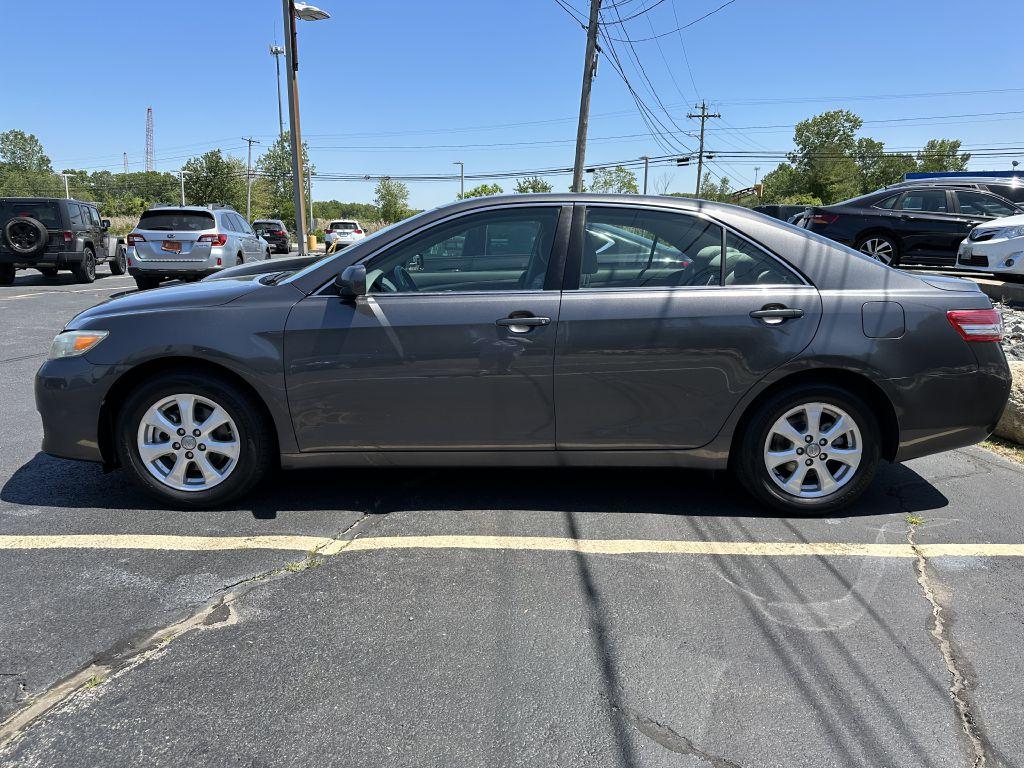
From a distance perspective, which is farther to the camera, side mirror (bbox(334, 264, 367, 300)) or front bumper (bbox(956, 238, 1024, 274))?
front bumper (bbox(956, 238, 1024, 274))

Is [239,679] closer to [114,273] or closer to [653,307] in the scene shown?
[653,307]

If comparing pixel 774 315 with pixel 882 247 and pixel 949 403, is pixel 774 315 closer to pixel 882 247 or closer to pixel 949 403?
pixel 949 403

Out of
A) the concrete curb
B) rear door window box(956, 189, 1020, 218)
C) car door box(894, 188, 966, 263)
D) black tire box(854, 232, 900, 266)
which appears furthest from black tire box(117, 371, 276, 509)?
rear door window box(956, 189, 1020, 218)

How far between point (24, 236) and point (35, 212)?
0.67m

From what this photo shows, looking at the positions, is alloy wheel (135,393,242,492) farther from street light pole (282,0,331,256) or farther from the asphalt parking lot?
street light pole (282,0,331,256)

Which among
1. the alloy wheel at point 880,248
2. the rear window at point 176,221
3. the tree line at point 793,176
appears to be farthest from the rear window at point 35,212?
the tree line at point 793,176

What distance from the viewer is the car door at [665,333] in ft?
12.0

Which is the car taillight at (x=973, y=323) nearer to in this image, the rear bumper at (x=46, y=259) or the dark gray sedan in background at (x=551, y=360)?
the dark gray sedan in background at (x=551, y=360)

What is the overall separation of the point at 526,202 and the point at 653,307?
86 cm

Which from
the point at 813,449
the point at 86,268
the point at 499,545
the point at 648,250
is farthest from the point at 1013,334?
the point at 86,268

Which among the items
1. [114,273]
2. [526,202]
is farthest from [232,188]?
[526,202]

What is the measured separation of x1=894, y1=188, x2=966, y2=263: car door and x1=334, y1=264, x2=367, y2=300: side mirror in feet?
36.1

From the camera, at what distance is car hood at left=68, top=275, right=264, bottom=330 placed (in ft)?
12.4

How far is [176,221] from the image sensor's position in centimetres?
1379
